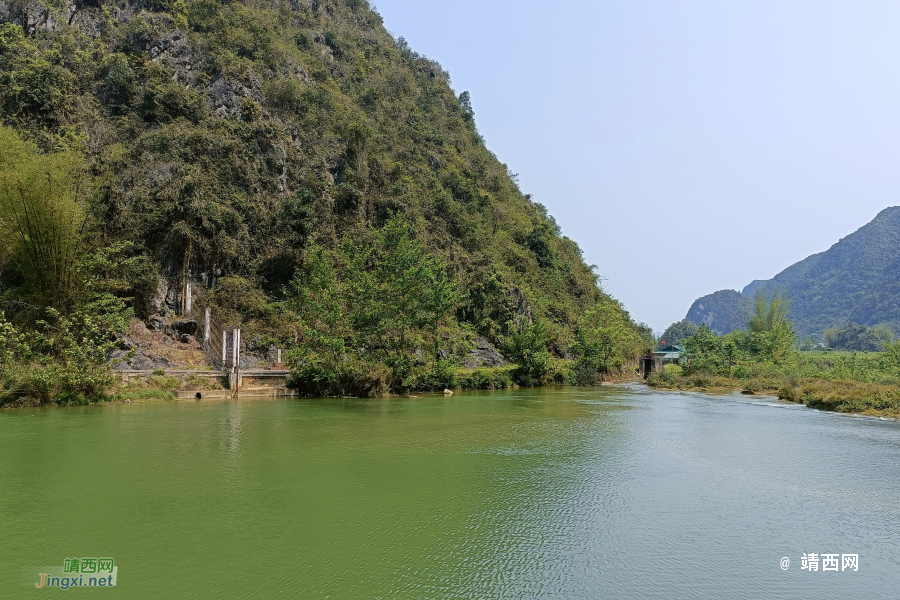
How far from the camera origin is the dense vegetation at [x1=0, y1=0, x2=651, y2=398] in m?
20.2

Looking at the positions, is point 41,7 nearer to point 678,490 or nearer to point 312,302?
point 312,302

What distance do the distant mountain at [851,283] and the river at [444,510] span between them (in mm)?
91253

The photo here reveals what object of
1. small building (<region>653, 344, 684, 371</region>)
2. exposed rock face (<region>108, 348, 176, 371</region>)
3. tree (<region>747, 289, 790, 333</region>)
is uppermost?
tree (<region>747, 289, 790, 333</region>)

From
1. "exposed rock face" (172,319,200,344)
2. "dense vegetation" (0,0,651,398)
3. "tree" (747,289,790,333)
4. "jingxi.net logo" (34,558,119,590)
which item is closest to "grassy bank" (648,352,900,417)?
"dense vegetation" (0,0,651,398)

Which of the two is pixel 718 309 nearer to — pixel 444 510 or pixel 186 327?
pixel 186 327

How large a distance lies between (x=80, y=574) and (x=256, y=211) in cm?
2870

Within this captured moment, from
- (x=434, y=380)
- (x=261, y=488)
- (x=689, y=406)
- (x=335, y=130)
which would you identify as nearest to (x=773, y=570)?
(x=261, y=488)

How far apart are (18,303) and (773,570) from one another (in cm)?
2200

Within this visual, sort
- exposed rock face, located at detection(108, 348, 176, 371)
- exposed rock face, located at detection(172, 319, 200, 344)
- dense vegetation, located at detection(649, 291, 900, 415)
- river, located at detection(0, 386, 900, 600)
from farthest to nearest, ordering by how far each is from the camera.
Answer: exposed rock face, located at detection(172, 319, 200, 344) < exposed rock face, located at detection(108, 348, 176, 371) < dense vegetation, located at detection(649, 291, 900, 415) < river, located at detection(0, 386, 900, 600)

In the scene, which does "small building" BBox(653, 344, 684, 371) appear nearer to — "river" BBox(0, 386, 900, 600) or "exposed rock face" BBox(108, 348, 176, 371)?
"river" BBox(0, 386, 900, 600)

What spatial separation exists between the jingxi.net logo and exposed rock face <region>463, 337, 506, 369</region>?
25.7 metres

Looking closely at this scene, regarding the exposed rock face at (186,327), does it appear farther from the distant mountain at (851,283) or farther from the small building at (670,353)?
the distant mountain at (851,283)

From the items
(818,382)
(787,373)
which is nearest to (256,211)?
(818,382)

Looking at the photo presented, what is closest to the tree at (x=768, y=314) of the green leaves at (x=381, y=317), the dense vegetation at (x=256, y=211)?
the dense vegetation at (x=256, y=211)
